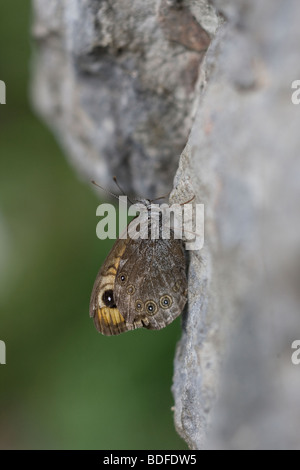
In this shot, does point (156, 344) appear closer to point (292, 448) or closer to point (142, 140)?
point (142, 140)

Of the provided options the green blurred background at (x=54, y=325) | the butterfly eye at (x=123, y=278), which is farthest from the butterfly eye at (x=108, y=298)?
the green blurred background at (x=54, y=325)

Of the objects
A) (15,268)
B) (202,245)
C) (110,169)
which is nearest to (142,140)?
(110,169)

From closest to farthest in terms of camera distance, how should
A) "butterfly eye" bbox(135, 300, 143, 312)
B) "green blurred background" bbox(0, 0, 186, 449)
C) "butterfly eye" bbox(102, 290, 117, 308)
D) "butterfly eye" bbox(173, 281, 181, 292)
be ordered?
"butterfly eye" bbox(173, 281, 181, 292) → "butterfly eye" bbox(135, 300, 143, 312) → "butterfly eye" bbox(102, 290, 117, 308) → "green blurred background" bbox(0, 0, 186, 449)

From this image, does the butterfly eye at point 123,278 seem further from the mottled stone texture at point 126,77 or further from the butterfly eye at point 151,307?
the mottled stone texture at point 126,77

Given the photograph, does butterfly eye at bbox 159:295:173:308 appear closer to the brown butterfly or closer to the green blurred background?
the brown butterfly

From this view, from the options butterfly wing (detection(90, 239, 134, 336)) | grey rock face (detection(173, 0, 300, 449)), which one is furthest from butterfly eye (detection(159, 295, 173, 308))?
grey rock face (detection(173, 0, 300, 449))

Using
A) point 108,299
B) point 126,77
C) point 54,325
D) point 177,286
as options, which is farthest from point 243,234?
point 54,325
